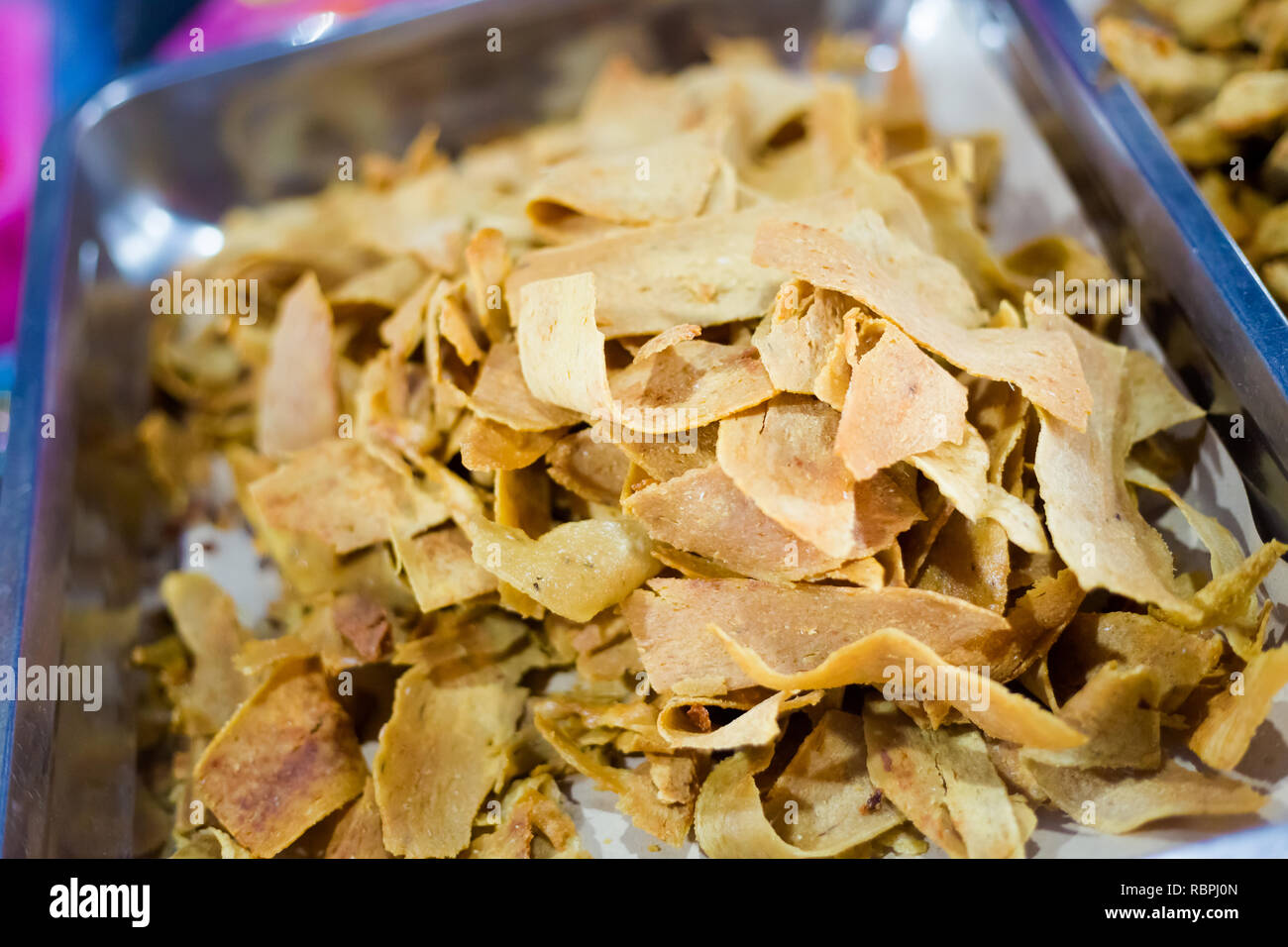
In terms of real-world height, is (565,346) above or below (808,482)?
above

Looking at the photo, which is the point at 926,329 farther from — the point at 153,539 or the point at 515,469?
the point at 153,539

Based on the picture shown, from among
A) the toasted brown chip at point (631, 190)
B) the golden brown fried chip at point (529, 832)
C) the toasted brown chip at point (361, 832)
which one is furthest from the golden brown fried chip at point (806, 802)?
the toasted brown chip at point (631, 190)

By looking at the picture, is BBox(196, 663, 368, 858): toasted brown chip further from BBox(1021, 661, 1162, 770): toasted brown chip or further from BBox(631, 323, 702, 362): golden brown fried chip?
BBox(1021, 661, 1162, 770): toasted brown chip

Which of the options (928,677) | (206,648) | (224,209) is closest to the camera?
(928,677)

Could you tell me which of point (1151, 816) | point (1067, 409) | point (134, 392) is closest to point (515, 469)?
point (1067, 409)

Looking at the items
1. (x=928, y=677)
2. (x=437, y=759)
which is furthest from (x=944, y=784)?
(x=437, y=759)

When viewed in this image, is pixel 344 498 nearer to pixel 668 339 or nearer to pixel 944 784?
pixel 668 339

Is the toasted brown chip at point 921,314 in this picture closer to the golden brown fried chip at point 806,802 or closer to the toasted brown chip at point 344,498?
the golden brown fried chip at point 806,802
